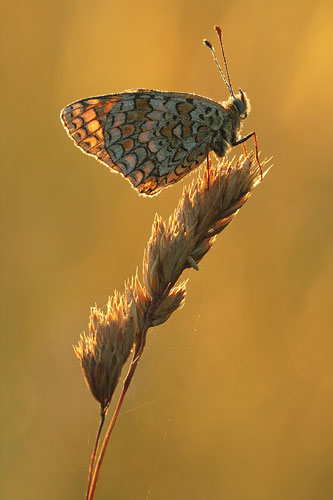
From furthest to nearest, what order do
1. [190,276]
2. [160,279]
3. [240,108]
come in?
1. [190,276]
2. [240,108]
3. [160,279]

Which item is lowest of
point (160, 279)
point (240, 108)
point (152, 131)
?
point (160, 279)

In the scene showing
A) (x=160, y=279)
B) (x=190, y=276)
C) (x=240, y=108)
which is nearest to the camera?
(x=160, y=279)

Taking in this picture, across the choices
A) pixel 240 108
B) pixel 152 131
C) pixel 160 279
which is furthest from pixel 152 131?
pixel 160 279

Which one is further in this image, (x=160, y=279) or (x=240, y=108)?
(x=240, y=108)

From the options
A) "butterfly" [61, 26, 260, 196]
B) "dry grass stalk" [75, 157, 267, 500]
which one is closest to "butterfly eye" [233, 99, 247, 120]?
"butterfly" [61, 26, 260, 196]

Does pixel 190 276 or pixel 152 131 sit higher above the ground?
pixel 152 131

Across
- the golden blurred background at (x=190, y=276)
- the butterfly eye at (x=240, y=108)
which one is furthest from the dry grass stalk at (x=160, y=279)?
the golden blurred background at (x=190, y=276)

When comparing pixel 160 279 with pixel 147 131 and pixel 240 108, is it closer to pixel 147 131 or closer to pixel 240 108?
pixel 147 131
